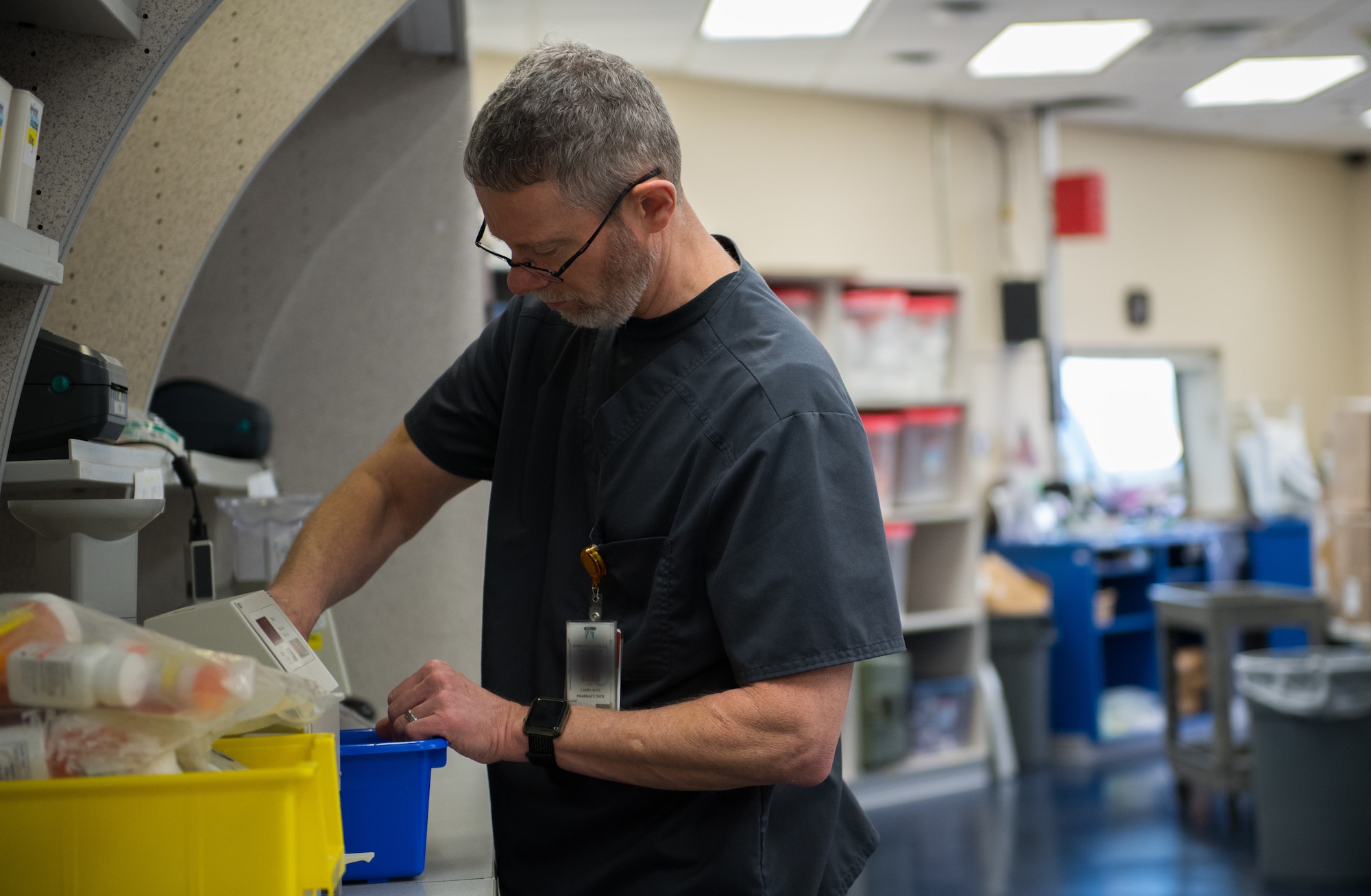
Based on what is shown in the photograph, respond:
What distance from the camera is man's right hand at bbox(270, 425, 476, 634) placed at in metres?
1.37

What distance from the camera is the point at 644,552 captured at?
48.6 inches

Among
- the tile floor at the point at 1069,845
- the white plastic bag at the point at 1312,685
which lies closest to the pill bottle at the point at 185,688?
the tile floor at the point at 1069,845

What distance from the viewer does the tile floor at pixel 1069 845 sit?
3430mm

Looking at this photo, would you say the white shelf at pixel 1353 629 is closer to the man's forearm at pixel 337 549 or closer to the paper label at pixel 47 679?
the man's forearm at pixel 337 549

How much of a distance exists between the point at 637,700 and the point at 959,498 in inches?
147

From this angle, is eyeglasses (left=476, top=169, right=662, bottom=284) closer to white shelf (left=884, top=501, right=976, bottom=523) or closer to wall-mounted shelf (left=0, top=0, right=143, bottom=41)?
wall-mounted shelf (left=0, top=0, right=143, bottom=41)

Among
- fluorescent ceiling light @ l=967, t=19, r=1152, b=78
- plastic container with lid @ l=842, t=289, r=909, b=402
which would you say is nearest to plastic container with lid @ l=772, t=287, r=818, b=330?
plastic container with lid @ l=842, t=289, r=909, b=402

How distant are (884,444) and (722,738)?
353 cm

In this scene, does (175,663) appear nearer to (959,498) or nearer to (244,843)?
(244,843)

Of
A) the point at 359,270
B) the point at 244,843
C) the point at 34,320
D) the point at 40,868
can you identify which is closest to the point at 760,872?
the point at 244,843

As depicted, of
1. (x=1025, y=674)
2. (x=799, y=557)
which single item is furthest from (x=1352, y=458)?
(x=799, y=557)

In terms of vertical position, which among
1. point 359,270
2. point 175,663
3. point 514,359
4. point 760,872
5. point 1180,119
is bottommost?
point 760,872

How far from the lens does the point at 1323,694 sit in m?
3.24

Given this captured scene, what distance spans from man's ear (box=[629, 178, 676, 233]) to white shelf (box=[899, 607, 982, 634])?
3.55 metres
